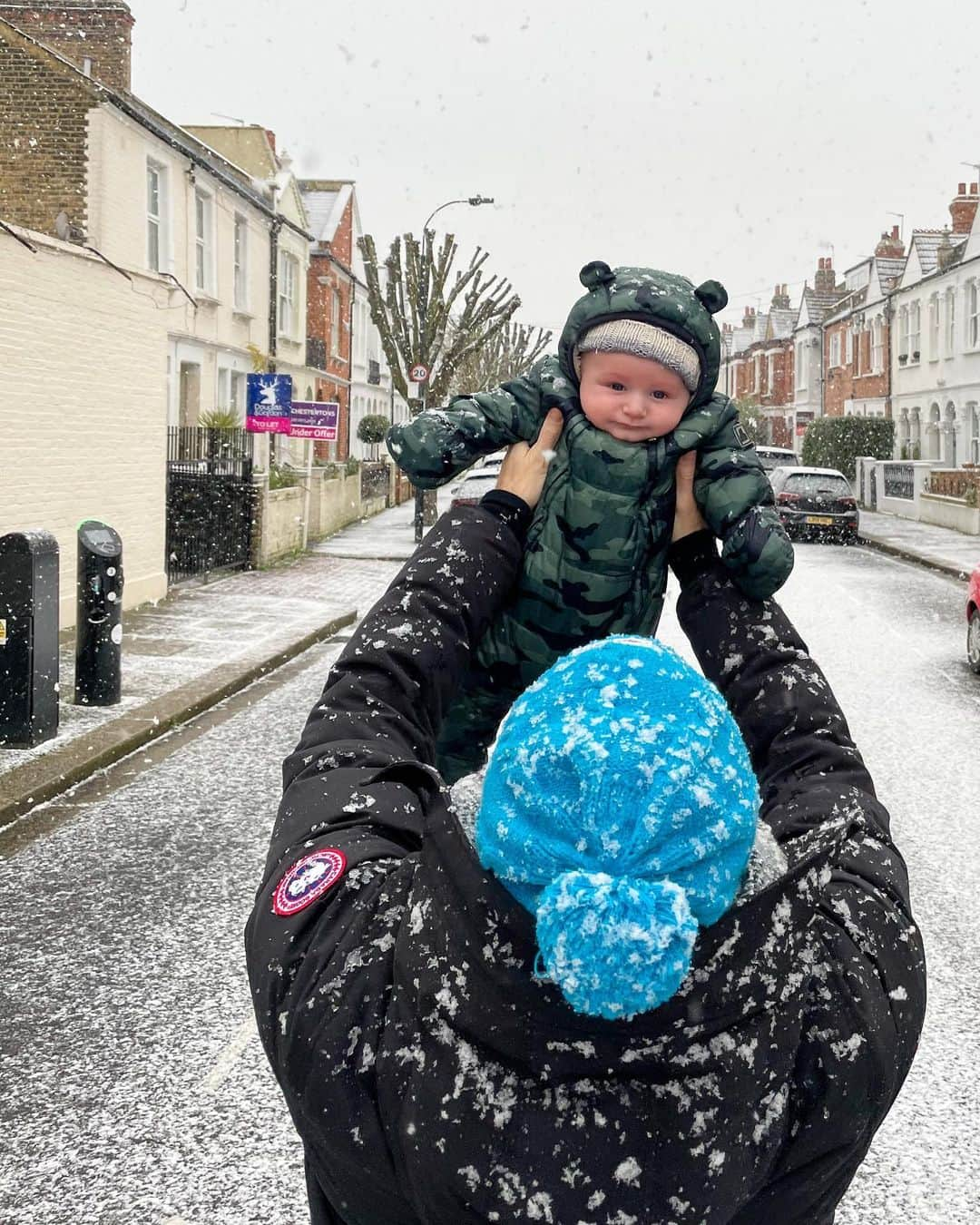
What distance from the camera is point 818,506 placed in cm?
2697

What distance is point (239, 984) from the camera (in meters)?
4.43

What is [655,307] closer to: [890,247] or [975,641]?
[975,641]

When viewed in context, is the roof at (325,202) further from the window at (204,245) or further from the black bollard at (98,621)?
the black bollard at (98,621)

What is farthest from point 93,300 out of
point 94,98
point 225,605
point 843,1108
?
point 843,1108

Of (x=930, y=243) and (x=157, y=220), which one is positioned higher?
(x=930, y=243)

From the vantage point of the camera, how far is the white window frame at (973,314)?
3500 cm

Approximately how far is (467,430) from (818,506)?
26042 millimetres

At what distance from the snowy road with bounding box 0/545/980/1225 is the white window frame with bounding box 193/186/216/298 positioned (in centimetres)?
1644

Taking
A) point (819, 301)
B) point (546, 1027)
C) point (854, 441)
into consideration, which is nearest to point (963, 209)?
point (854, 441)

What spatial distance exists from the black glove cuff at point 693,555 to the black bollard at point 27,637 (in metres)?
6.56

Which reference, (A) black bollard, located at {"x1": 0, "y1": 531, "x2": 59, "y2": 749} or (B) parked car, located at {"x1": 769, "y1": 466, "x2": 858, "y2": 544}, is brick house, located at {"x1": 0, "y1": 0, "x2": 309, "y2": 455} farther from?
(B) parked car, located at {"x1": 769, "y1": 466, "x2": 858, "y2": 544}

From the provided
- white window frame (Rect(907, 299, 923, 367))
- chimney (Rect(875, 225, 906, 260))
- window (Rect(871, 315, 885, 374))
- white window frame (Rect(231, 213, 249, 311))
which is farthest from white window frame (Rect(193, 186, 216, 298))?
chimney (Rect(875, 225, 906, 260))

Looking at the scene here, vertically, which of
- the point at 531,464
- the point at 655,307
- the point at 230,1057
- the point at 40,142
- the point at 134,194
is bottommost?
the point at 230,1057

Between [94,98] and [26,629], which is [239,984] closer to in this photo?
[26,629]
